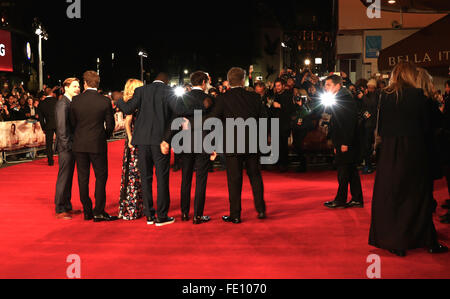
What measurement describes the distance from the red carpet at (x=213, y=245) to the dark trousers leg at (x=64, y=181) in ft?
0.74

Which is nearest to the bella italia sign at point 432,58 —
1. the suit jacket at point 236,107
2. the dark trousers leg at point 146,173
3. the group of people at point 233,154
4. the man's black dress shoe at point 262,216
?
the group of people at point 233,154

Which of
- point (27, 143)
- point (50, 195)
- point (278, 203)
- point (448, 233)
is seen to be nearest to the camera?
point (448, 233)

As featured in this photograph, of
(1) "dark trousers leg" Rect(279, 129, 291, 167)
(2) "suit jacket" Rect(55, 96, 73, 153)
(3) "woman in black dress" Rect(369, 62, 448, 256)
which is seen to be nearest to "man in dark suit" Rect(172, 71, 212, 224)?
(2) "suit jacket" Rect(55, 96, 73, 153)

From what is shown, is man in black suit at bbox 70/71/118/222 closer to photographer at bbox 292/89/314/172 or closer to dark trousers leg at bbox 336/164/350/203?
dark trousers leg at bbox 336/164/350/203

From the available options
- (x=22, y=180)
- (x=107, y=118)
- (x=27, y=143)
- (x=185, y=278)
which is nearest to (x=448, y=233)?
(x=185, y=278)

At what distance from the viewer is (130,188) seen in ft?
24.2

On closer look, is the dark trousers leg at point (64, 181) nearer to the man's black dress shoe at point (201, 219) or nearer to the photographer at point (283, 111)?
the man's black dress shoe at point (201, 219)

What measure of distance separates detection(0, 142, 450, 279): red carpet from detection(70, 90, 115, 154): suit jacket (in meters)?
1.04

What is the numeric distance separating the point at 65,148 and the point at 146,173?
1303mm

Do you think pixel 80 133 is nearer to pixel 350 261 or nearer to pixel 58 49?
pixel 350 261

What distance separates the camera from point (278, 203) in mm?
8547

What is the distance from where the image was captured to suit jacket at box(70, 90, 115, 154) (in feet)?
23.0

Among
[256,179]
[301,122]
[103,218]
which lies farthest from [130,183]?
[301,122]

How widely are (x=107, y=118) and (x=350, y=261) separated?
11.9 ft
